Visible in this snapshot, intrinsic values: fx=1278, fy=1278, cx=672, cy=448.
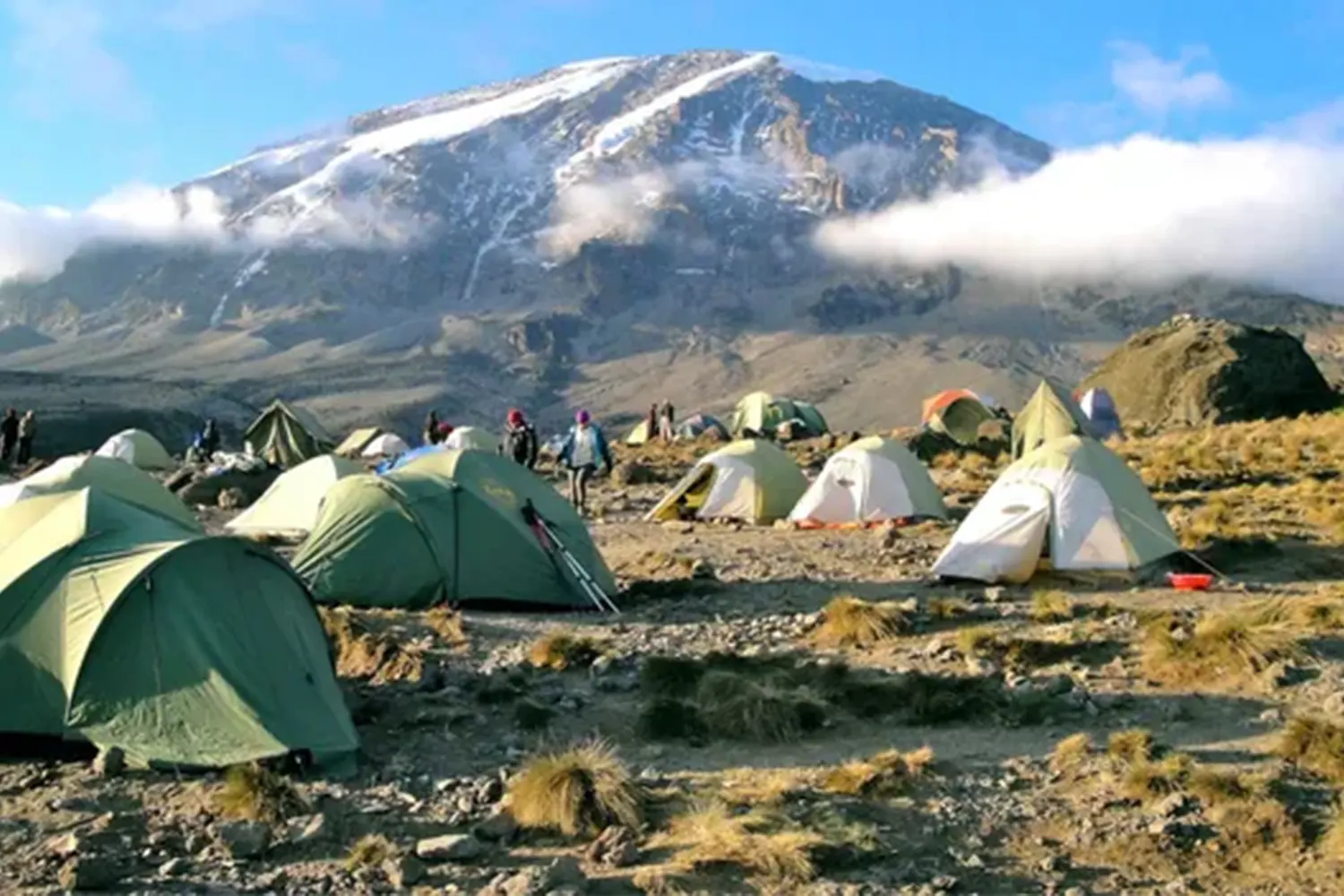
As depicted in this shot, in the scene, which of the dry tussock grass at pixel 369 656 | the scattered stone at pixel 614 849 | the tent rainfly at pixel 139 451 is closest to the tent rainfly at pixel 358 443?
the tent rainfly at pixel 139 451

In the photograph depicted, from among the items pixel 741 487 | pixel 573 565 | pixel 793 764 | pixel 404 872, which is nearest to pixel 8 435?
pixel 741 487

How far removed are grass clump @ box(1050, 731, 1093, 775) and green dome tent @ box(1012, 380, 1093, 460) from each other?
23178 millimetres

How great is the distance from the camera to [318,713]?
9.77m

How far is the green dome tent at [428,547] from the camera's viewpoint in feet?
50.9

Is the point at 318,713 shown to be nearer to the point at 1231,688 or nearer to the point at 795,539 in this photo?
the point at 1231,688

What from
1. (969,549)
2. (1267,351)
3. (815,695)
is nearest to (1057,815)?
(815,695)

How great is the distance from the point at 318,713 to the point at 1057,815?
543 cm

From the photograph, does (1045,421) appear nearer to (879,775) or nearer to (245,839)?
(879,775)

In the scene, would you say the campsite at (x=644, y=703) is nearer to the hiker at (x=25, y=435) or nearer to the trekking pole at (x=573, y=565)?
the trekking pole at (x=573, y=565)

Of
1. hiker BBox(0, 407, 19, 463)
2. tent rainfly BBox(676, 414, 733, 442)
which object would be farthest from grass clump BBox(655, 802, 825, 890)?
tent rainfly BBox(676, 414, 733, 442)

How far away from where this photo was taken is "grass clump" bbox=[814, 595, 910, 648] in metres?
13.4

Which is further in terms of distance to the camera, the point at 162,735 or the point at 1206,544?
the point at 1206,544

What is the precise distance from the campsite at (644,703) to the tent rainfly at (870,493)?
12.8ft

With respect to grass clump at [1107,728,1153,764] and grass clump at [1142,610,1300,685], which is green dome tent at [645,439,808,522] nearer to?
grass clump at [1142,610,1300,685]
